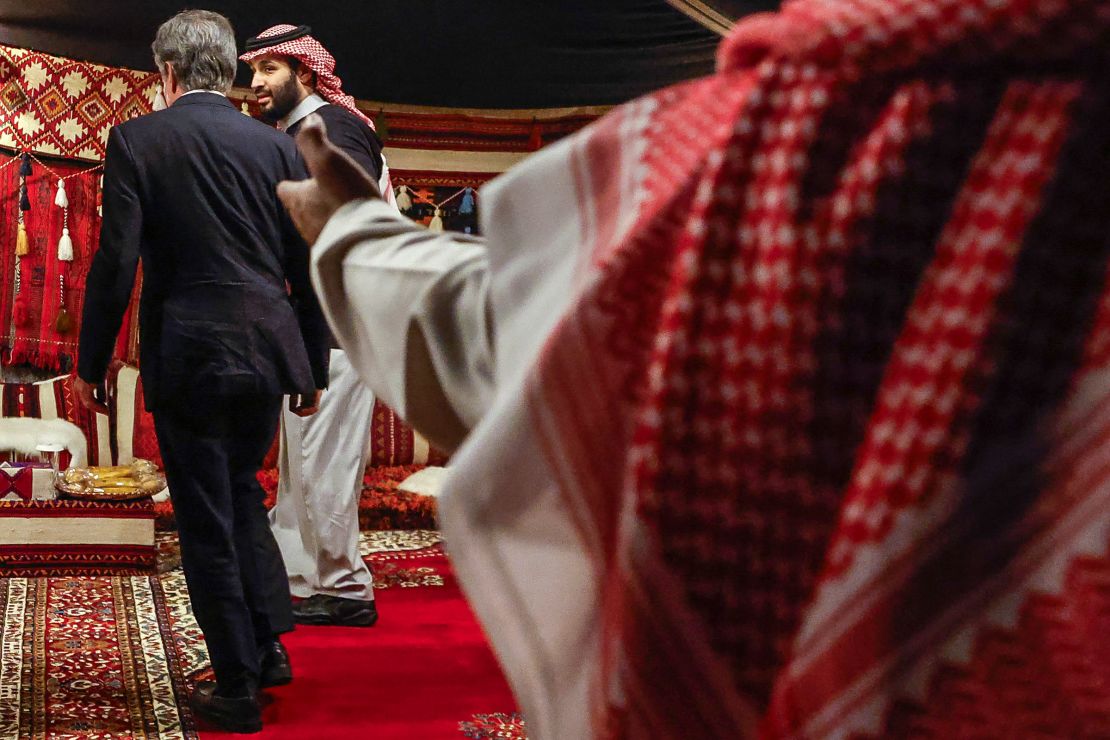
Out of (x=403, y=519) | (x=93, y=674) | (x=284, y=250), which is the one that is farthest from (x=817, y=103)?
(x=403, y=519)

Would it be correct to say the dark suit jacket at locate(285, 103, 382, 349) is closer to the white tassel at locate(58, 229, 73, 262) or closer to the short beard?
the short beard

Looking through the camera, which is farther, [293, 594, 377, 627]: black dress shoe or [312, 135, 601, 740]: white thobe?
[293, 594, 377, 627]: black dress shoe

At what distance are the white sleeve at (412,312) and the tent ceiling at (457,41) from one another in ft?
→ 12.1

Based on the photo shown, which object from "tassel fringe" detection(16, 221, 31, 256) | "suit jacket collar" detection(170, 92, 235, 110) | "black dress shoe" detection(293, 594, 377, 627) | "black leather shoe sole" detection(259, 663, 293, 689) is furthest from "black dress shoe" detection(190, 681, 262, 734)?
"tassel fringe" detection(16, 221, 31, 256)

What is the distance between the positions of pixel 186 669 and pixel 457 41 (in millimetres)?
2938

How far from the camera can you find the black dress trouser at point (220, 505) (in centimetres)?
238

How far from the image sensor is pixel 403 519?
456 centimetres

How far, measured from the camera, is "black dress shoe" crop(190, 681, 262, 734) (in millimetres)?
2443

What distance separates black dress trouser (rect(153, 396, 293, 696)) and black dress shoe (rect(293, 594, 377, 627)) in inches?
27.9

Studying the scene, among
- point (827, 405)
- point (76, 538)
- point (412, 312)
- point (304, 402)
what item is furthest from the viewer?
point (76, 538)

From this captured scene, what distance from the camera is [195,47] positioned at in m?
2.46

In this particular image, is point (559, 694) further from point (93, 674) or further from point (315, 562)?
point (315, 562)

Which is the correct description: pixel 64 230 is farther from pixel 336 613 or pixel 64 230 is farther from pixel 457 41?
pixel 336 613

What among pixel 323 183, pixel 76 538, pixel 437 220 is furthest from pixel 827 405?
pixel 437 220
